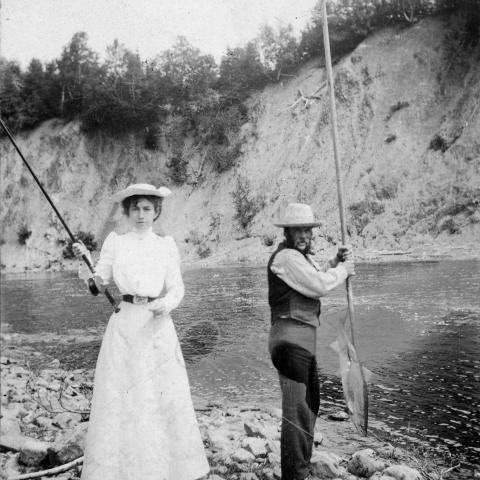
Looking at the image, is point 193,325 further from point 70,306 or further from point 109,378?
point 109,378

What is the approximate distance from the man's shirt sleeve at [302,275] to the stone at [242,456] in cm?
144

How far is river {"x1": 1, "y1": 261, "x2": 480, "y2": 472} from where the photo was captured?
19.2 feet

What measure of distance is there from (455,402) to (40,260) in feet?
109

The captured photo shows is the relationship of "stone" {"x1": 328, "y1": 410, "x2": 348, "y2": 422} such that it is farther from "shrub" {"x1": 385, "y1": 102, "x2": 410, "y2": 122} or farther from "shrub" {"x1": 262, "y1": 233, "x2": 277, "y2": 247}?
"shrub" {"x1": 385, "y1": 102, "x2": 410, "y2": 122}

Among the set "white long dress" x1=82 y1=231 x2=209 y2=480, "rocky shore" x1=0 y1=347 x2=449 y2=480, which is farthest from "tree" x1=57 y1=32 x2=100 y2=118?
"white long dress" x1=82 y1=231 x2=209 y2=480

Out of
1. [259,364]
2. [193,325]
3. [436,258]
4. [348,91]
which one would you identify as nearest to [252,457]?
[259,364]

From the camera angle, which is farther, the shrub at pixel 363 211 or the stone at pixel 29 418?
the shrub at pixel 363 211

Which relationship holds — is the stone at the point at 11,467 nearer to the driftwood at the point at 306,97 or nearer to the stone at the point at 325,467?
the stone at the point at 325,467

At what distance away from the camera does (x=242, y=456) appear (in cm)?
422

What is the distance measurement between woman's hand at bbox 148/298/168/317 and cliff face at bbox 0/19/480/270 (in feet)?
61.5

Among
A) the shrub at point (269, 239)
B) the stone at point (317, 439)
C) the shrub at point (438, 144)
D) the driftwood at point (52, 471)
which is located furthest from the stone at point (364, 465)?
the shrub at point (438, 144)

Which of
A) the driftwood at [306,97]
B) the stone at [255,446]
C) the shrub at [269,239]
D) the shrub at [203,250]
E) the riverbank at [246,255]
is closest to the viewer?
the stone at [255,446]

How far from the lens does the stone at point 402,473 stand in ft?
12.6

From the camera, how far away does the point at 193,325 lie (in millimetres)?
11758
